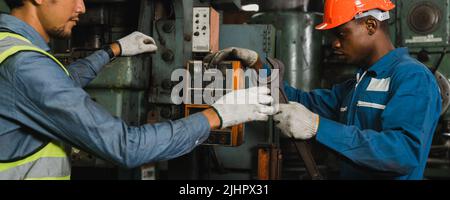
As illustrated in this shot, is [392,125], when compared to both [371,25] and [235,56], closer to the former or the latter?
[371,25]

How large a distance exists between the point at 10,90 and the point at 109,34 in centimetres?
159

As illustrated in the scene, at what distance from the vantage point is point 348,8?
1.55m

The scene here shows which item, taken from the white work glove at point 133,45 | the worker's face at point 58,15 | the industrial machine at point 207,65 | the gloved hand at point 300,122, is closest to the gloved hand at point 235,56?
the industrial machine at point 207,65

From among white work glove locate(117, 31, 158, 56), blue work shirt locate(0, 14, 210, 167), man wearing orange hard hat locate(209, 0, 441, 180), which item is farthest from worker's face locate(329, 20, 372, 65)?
white work glove locate(117, 31, 158, 56)

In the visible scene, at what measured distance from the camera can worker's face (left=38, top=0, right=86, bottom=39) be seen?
1.28 meters

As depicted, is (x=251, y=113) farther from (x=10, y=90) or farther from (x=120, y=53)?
(x=120, y=53)

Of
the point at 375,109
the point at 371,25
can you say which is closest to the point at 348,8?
the point at 371,25

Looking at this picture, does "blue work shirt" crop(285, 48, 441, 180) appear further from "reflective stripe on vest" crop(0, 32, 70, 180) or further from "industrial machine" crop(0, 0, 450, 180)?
"reflective stripe on vest" crop(0, 32, 70, 180)

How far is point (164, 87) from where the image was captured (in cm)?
234

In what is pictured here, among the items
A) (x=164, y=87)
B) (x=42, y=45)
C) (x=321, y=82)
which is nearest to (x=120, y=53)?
(x=164, y=87)

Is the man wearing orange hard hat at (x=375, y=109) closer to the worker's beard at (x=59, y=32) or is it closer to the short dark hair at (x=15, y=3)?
the worker's beard at (x=59, y=32)

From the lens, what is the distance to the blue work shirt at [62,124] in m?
1.04

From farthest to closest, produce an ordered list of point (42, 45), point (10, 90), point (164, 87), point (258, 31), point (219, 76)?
1. point (258, 31)
2. point (164, 87)
3. point (219, 76)
4. point (42, 45)
5. point (10, 90)

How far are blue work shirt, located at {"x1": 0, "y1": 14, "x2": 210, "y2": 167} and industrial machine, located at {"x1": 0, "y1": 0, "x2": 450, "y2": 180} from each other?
0.58 meters
